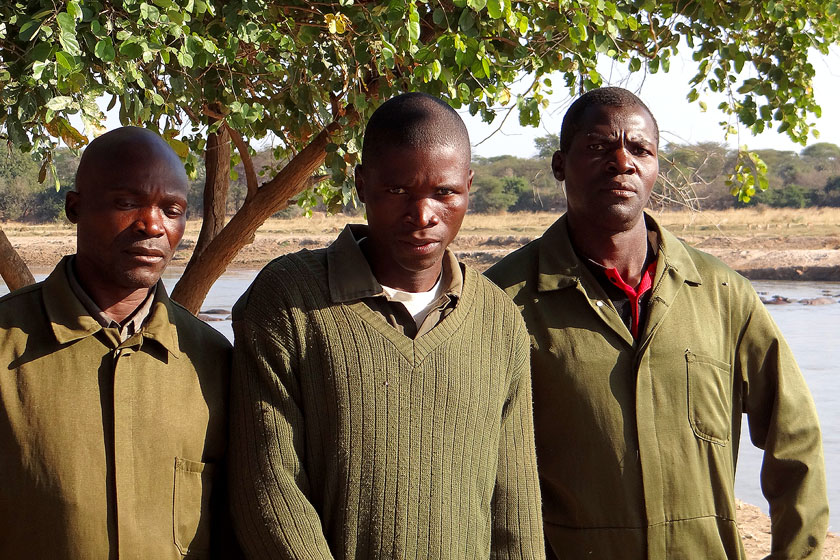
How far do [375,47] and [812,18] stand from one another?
2.41 meters

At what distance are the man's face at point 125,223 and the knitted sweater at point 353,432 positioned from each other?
195 millimetres

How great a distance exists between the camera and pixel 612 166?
2.14 meters

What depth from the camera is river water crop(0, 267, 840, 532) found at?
729 centimetres

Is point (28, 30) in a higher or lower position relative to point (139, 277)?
higher

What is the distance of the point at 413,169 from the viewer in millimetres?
1781

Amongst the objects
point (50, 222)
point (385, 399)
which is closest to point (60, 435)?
point (385, 399)

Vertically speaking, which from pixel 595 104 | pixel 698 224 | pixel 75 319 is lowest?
pixel 698 224

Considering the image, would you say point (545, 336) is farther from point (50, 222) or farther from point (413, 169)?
point (50, 222)

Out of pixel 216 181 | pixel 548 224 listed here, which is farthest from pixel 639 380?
pixel 548 224

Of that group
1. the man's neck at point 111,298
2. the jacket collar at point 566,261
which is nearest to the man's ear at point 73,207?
the man's neck at point 111,298

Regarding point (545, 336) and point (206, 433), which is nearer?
point (206, 433)

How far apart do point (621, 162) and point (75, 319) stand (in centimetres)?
115

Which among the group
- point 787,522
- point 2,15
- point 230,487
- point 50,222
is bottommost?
point 50,222

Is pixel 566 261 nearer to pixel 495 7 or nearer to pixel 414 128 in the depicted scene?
pixel 414 128
